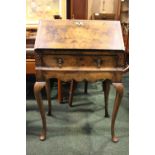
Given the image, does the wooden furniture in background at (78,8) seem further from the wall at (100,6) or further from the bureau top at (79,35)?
the bureau top at (79,35)

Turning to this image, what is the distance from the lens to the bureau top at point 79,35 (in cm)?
181

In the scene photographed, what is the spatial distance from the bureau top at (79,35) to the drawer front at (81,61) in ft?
0.25

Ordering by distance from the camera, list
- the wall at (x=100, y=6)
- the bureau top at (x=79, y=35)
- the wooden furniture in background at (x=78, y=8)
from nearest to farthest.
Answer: the bureau top at (x=79, y=35)
the wooden furniture in background at (x=78, y=8)
the wall at (x=100, y=6)

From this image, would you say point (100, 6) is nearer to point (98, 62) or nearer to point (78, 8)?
point (78, 8)

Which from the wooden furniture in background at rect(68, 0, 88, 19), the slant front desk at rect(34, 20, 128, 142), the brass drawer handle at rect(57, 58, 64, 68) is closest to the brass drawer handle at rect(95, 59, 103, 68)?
the slant front desk at rect(34, 20, 128, 142)


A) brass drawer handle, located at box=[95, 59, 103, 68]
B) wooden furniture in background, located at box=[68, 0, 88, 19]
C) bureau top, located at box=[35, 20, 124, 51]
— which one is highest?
wooden furniture in background, located at box=[68, 0, 88, 19]

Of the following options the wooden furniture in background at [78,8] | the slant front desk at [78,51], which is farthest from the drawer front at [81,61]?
the wooden furniture in background at [78,8]

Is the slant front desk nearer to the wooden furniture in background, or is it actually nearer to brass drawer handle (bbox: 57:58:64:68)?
brass drawer handle (bbox: 57:58:64:68)

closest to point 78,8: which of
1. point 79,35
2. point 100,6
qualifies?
point 100,6

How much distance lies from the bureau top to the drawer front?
8 cm

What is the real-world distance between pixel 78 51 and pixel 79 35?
12cm

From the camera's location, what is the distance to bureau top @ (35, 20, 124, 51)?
181 centimetres
